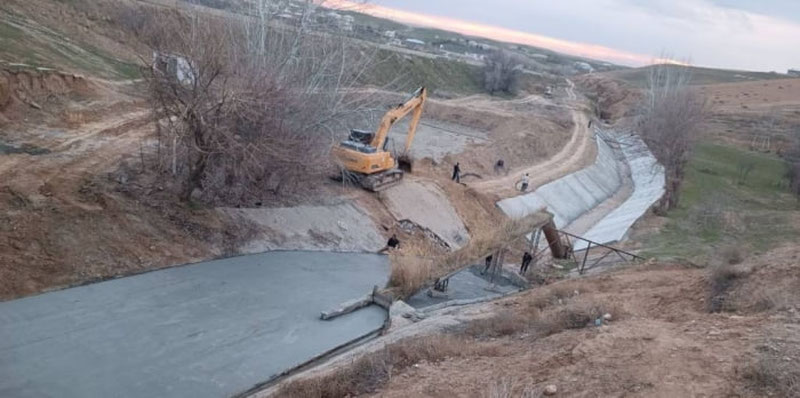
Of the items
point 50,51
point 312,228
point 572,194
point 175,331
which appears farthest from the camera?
point 572,194

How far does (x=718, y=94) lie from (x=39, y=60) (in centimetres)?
8579

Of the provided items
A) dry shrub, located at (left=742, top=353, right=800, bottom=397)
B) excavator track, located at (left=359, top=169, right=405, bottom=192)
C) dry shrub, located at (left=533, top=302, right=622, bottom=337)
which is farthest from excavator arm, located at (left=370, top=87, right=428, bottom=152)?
dry shrub, located at (left=742, top=353, right=800, bottom=397)

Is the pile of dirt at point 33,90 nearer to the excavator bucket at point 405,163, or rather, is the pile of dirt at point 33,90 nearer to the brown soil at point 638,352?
the excavator bucket at point 405,163

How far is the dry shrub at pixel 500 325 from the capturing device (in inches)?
529

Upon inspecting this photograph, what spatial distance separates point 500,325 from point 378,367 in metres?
3.37

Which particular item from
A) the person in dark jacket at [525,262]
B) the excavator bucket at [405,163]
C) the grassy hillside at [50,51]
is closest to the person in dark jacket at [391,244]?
the person in dark jacket at [525,262]

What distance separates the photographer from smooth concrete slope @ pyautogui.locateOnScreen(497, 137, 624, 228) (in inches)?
1334

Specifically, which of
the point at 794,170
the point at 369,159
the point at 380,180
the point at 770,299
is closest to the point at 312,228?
the point at 369,159

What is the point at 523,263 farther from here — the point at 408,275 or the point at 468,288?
the point at 408,275

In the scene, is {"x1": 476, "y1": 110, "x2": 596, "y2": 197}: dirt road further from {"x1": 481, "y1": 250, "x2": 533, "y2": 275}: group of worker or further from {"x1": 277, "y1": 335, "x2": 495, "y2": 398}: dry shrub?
{"x1": 277, "y1": 335, "x2": 495, "y2": 398}: dry shrub

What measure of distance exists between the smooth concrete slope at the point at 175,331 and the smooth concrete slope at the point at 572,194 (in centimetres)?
1346

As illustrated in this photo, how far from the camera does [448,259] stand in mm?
20750

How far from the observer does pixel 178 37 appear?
20.4 meters

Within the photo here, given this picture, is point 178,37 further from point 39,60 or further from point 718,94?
point 718,94
